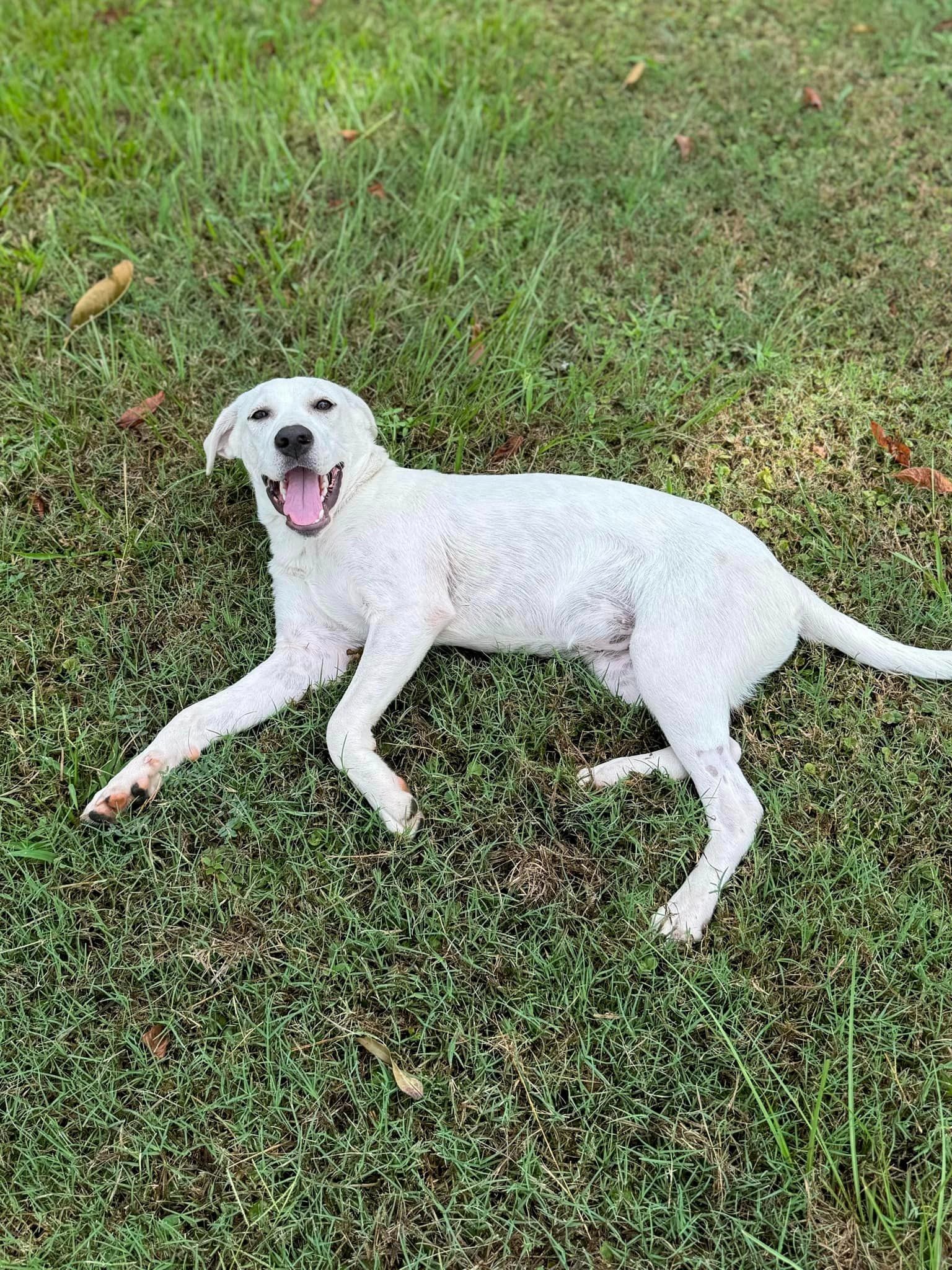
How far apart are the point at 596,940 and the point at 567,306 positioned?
3.09 metres

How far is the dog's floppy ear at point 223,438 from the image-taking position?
3414 millimetres

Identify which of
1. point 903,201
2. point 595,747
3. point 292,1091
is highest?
point 903,201

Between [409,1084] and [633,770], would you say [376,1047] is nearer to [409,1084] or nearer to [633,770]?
[409,1084]

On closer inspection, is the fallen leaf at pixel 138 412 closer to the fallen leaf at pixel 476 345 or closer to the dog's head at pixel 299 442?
the dog's head at pixel 299 442

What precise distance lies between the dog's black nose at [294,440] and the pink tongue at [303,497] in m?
0.08

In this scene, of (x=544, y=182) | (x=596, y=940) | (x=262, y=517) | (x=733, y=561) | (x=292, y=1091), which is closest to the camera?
(x=292, y=1091)

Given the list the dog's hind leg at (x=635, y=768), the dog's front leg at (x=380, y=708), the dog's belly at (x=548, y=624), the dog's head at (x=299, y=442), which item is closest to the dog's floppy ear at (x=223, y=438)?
the dog's head at (x=299, y=442)

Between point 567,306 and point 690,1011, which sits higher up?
point 567,306

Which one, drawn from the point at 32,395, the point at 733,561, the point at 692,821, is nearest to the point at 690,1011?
the point at 692,821

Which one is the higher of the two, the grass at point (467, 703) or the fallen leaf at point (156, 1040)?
the grass at point (467, 703)

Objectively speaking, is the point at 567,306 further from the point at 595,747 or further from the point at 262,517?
the point at 595,747

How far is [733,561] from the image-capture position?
3.12 meters

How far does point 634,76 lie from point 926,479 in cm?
342

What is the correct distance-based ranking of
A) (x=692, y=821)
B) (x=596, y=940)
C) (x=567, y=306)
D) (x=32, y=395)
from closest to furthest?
(x=596, y=940) < (x=692, y=821) < (x=32, y=395) < (x=567, y=306)
